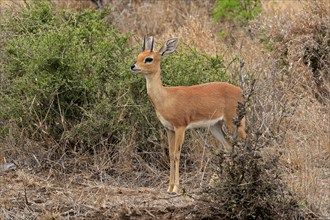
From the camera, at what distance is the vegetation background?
7512mm

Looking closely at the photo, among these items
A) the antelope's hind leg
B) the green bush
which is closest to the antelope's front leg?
the antelope's hind leg

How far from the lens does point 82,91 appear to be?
31.0 ft

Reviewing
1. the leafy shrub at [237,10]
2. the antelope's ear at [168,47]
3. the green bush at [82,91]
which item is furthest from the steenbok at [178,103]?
the leafy shrub at [237,10]

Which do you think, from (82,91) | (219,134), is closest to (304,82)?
(219,134)

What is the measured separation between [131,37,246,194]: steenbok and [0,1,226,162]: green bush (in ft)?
3.01

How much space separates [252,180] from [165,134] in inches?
80.8

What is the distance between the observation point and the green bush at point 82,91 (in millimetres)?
9219

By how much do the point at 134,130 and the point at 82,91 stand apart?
0.71m

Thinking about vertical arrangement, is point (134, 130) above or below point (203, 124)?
below

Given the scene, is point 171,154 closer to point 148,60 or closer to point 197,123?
point 197,123

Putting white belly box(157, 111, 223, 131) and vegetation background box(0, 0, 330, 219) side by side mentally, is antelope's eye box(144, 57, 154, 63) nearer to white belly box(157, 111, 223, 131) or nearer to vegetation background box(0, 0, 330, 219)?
white belly box(157, 111, 223, 131)

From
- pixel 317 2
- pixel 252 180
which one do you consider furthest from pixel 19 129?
pixel 317 2

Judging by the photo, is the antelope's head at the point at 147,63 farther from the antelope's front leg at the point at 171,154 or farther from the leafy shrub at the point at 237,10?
the leafy shrub at the point at 237,10

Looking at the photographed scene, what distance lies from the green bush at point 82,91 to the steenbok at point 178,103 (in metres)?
0.92
